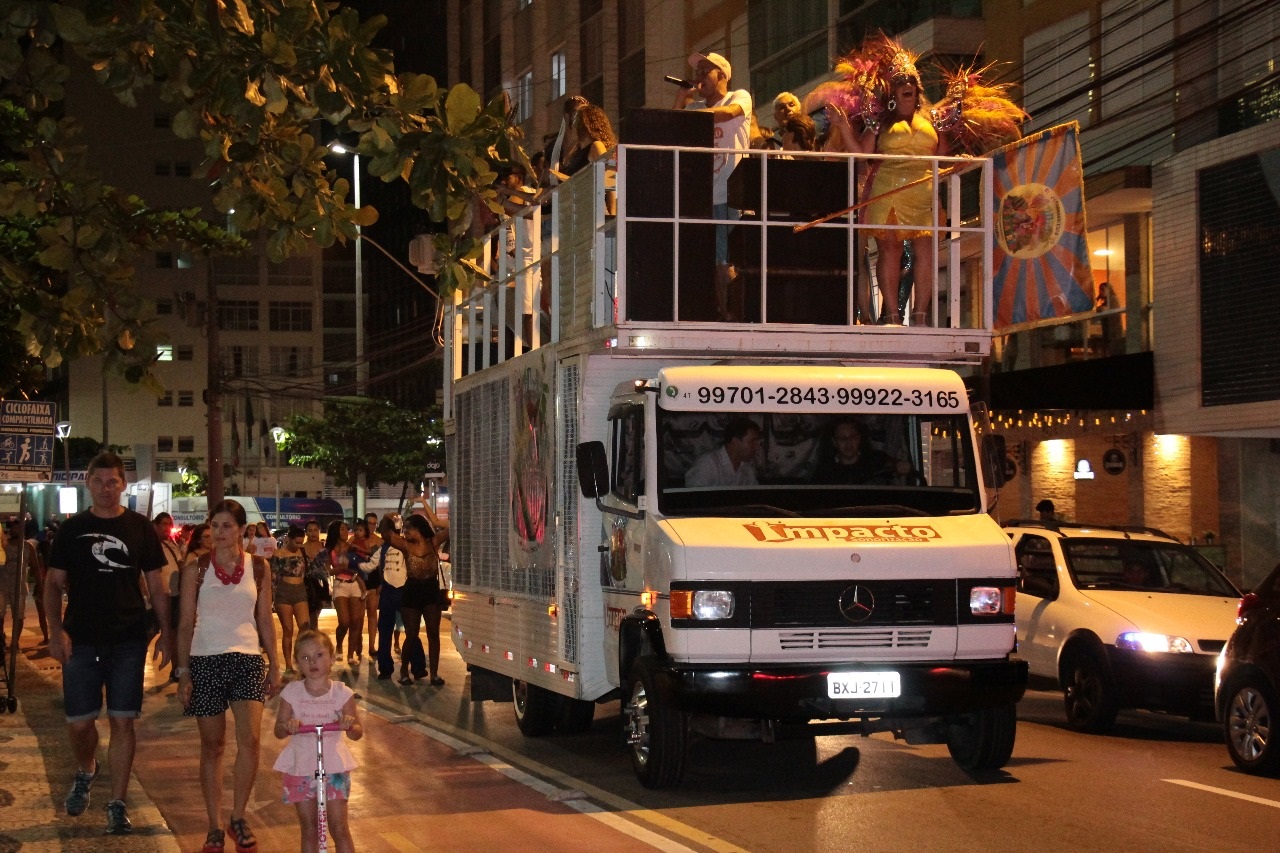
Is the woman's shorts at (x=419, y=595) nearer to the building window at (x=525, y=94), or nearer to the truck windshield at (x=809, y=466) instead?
the truck windshield at (x=809, y=466)

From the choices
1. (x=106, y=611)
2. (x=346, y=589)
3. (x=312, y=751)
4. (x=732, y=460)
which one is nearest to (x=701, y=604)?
(x=732, y=460)

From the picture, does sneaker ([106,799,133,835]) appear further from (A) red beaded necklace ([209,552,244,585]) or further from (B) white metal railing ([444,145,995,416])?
(B) white metal railing ([444,145,995,416])

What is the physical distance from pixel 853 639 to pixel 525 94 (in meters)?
40.3

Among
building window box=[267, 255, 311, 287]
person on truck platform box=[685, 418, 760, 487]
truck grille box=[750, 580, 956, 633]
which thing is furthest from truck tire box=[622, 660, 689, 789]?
building window box=[267, 255, 311, 287]

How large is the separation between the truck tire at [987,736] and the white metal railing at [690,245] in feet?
8.24

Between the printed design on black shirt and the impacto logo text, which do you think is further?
the impacto logo text

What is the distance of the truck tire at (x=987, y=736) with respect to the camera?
10328 millimetres

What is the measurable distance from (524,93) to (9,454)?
3330 centimetres

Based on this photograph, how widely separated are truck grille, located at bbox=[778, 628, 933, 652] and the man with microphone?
2430mm

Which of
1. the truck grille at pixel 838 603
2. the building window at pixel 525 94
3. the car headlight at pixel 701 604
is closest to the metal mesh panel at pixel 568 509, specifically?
the car headlight at pixel 701 604

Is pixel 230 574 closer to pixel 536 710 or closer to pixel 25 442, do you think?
pixel 536 710

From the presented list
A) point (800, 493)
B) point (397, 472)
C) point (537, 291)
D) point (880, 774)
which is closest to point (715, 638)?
point (800, 493)

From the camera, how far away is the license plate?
943 centimetres

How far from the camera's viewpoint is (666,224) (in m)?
10.7
